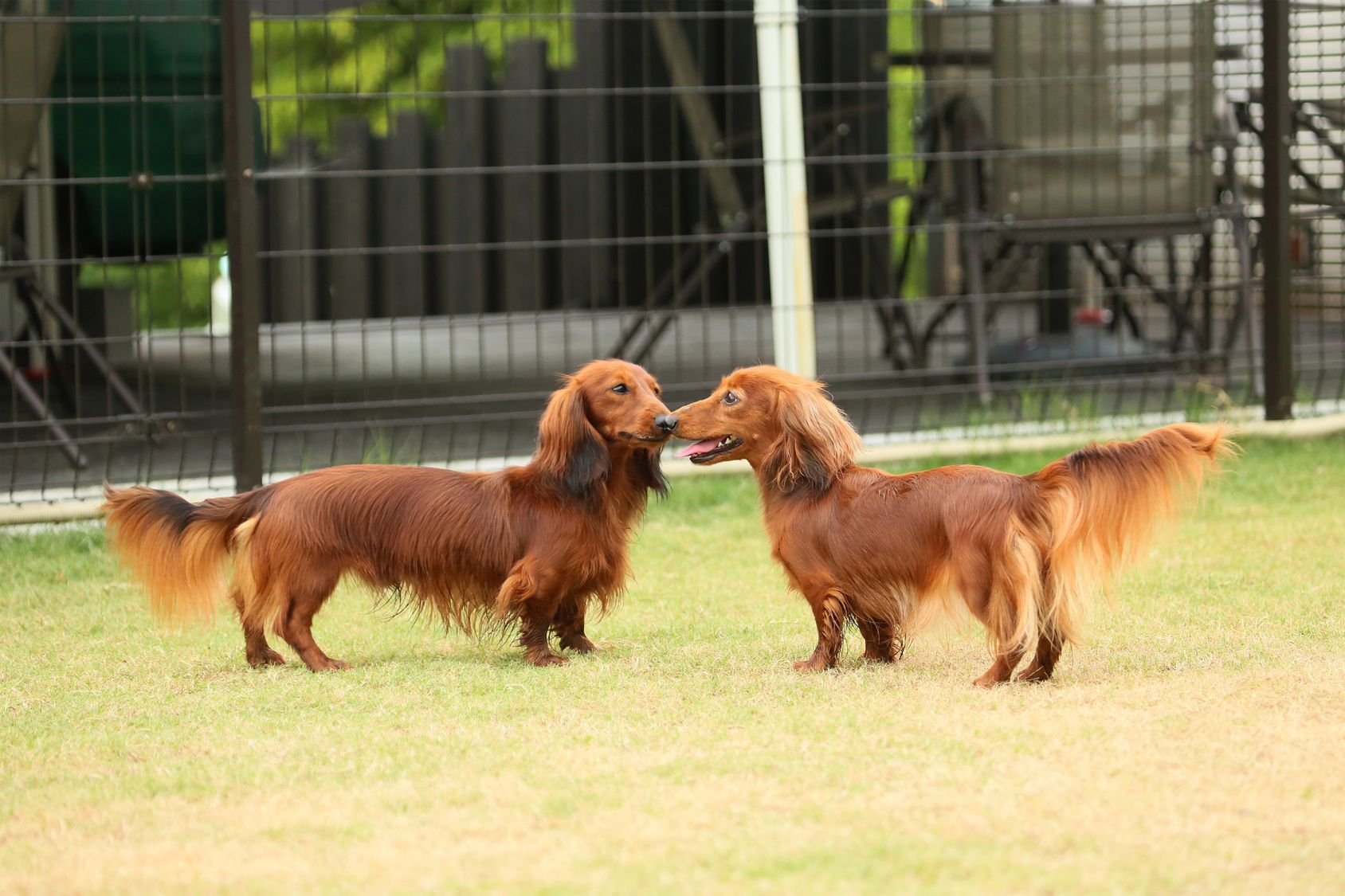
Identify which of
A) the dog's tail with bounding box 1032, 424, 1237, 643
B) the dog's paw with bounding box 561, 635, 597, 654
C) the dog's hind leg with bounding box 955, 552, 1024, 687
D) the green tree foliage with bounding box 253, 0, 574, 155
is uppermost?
the green tree foliage with bounding box 253, 0, 574, 155

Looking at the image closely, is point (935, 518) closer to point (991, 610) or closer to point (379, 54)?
point (991, 610)

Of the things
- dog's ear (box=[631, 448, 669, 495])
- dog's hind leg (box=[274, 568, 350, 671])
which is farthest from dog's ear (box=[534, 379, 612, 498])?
Result: dog's hind leg (box=[274, 568, 350, 671])

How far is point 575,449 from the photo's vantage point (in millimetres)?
4188

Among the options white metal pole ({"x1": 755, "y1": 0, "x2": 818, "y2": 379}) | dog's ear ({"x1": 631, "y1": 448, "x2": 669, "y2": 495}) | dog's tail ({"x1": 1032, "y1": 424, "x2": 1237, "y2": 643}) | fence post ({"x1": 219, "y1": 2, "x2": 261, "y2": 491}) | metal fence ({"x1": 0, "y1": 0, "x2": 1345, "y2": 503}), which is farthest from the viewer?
white metal pole ({"x1": 755, "y1": 0, "x2": 818, "y2": 379})

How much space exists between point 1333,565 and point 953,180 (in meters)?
3.69

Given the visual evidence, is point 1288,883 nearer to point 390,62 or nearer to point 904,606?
point 904,606

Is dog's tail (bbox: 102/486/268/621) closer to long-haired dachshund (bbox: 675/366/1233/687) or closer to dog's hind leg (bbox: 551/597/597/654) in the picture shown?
dog's hind leg (bbox: 551/597/597/654)

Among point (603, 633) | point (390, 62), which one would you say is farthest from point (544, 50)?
point (603, 633)

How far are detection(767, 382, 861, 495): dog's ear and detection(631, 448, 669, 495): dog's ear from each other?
1.26ft

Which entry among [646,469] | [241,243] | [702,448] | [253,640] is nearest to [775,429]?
[702,448]

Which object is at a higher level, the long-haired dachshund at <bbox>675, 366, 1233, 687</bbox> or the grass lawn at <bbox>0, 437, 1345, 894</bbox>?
the long-haired dachshund at <bbox>675, 366, 1233, 687</bbox>

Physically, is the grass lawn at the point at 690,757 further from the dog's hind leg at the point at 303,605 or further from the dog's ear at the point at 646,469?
the dog's ear at the point at 646,469

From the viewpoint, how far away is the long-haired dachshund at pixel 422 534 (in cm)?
414

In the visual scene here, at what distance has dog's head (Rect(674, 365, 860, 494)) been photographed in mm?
3988
